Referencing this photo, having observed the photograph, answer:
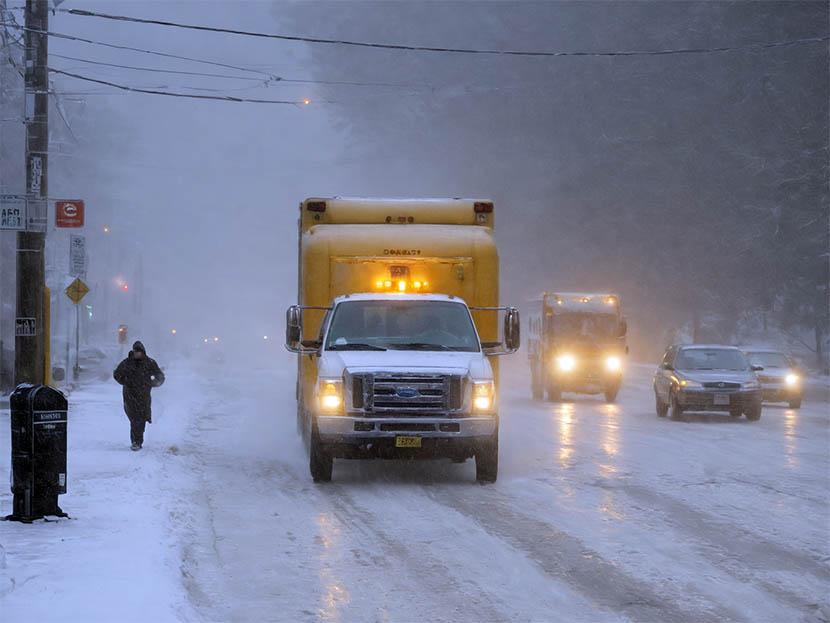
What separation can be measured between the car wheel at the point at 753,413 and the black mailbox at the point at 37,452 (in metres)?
16.9

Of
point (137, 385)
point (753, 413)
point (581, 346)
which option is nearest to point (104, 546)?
point (137, 385)

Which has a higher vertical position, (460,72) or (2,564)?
(460,72)

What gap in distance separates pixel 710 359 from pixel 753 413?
187 cm

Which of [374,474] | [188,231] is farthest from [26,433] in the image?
[188,231]

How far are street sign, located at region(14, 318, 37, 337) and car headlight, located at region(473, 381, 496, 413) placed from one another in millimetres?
11681

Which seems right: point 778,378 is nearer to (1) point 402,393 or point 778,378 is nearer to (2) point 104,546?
(1) point 402,393

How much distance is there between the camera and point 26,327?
2233cm

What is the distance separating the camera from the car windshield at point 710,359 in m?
25.5

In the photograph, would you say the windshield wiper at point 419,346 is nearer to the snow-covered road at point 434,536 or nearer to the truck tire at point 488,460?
the truck tire at point 488,460

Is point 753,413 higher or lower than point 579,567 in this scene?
higher

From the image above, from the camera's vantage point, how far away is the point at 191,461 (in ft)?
53.4

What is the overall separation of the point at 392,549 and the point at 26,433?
344 centimetres

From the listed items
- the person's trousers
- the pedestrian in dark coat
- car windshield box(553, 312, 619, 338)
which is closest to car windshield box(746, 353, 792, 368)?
car windshield box(553, 312, 619, 338)

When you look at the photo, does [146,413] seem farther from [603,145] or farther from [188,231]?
[188,231]
